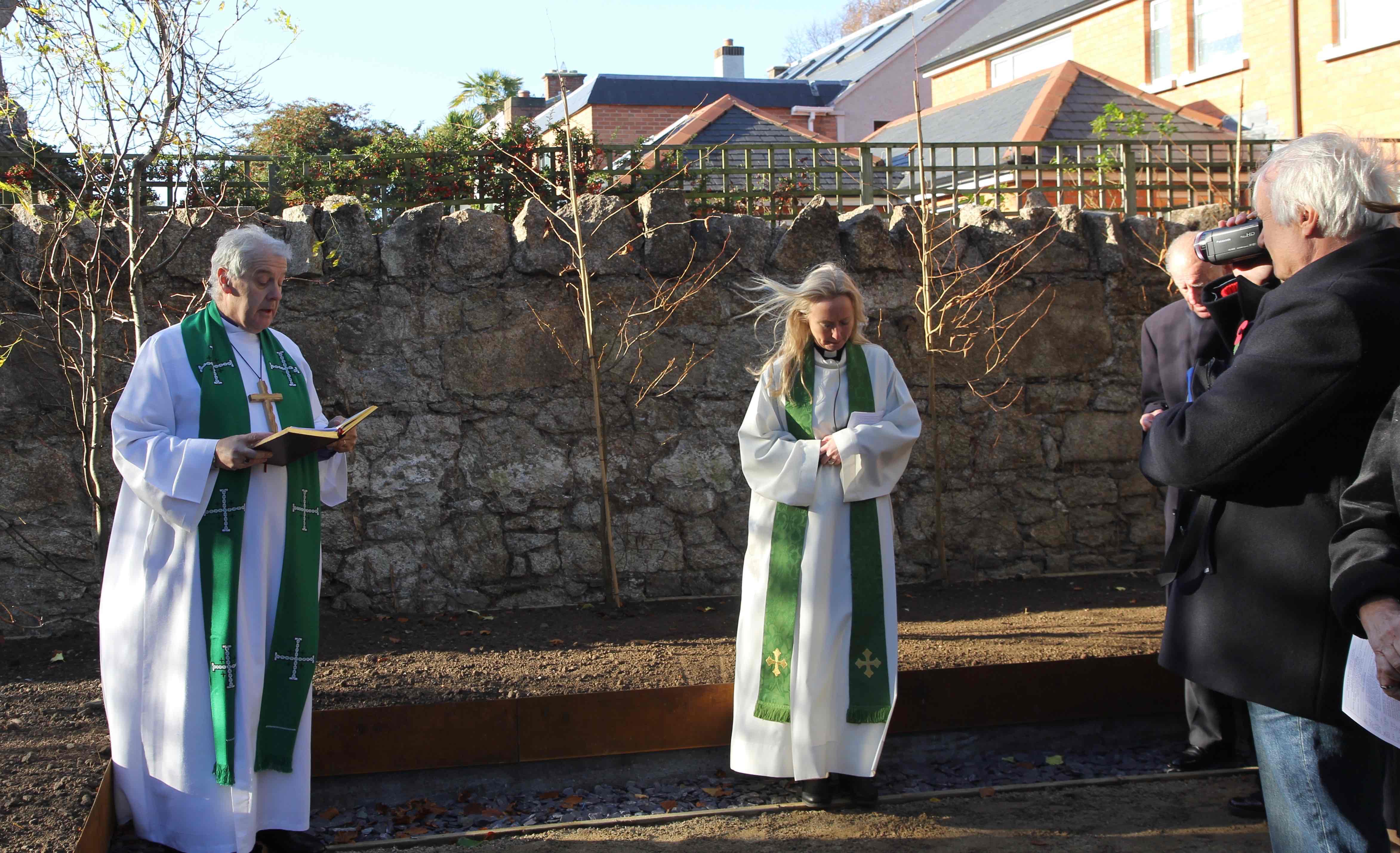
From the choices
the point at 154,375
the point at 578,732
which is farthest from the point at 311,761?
the point at 154,375

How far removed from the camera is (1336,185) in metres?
2.02

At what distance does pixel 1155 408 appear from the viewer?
433cm

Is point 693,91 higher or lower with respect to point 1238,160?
higher

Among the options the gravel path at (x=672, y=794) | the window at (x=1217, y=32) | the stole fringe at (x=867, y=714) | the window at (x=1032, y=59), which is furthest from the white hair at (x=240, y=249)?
the window at (x=1032, y=59)

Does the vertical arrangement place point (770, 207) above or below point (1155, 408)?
above

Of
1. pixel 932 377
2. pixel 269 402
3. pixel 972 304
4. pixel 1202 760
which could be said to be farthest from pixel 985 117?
pixel 269 402

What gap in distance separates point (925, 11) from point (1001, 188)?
86.7 ft

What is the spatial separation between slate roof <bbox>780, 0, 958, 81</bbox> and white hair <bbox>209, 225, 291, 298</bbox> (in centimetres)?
2392

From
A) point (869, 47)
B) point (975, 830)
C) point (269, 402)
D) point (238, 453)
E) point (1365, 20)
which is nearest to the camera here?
point (238, 453)

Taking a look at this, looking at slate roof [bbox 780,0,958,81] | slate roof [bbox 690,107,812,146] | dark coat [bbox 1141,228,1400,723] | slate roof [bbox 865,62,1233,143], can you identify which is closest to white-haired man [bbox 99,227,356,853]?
dark coat [bbox 1141,228,1400,723]

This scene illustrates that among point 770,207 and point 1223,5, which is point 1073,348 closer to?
point 770,207

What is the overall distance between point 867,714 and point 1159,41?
18.0 m

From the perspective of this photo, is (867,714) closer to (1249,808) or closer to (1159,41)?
(1249,808)

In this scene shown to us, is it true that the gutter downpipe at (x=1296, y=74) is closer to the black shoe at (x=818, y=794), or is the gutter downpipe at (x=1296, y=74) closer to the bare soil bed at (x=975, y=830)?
the bare soil bed at (x=975, y=830)
